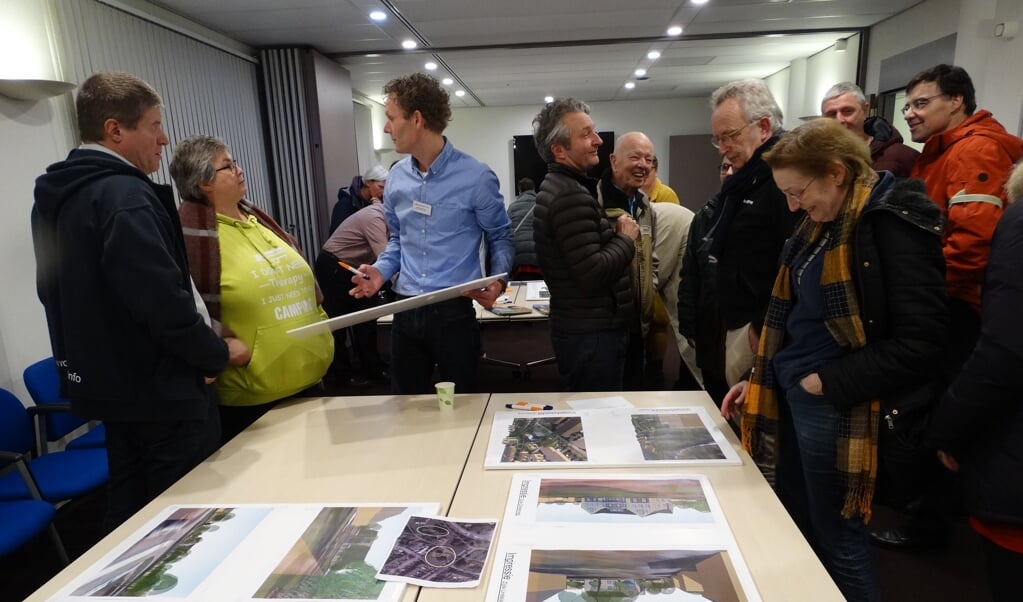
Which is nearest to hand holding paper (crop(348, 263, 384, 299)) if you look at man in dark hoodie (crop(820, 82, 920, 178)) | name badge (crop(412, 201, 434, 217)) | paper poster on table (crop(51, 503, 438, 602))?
name badge (crop(412, 201, 434, 217))

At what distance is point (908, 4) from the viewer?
4500 mm

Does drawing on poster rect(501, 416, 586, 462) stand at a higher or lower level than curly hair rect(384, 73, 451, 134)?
lower

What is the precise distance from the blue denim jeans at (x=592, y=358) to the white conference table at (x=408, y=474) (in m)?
0.23

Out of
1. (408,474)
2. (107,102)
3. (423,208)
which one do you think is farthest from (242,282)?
(408,474)

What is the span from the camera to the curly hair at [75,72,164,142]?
4.78ft

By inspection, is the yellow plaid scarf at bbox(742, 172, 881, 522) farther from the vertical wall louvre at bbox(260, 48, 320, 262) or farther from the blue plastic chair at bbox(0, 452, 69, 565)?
the vertical wall louvre at bbox(260, 48, 320, 262)

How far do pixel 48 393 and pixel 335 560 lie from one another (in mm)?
2323

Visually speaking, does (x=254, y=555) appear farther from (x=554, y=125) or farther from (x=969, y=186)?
(x=969, y=186)

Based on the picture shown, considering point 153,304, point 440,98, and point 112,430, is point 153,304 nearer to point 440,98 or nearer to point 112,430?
point 112,430

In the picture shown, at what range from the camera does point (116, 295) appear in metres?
1.41

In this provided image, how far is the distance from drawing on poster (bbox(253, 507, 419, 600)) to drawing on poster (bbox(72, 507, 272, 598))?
14 centimetres

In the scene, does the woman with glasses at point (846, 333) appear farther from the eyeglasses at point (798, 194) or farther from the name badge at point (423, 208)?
the name badge at point (423, 208)

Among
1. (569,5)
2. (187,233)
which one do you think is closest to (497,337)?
(569,5)

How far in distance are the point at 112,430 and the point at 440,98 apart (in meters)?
1.41
